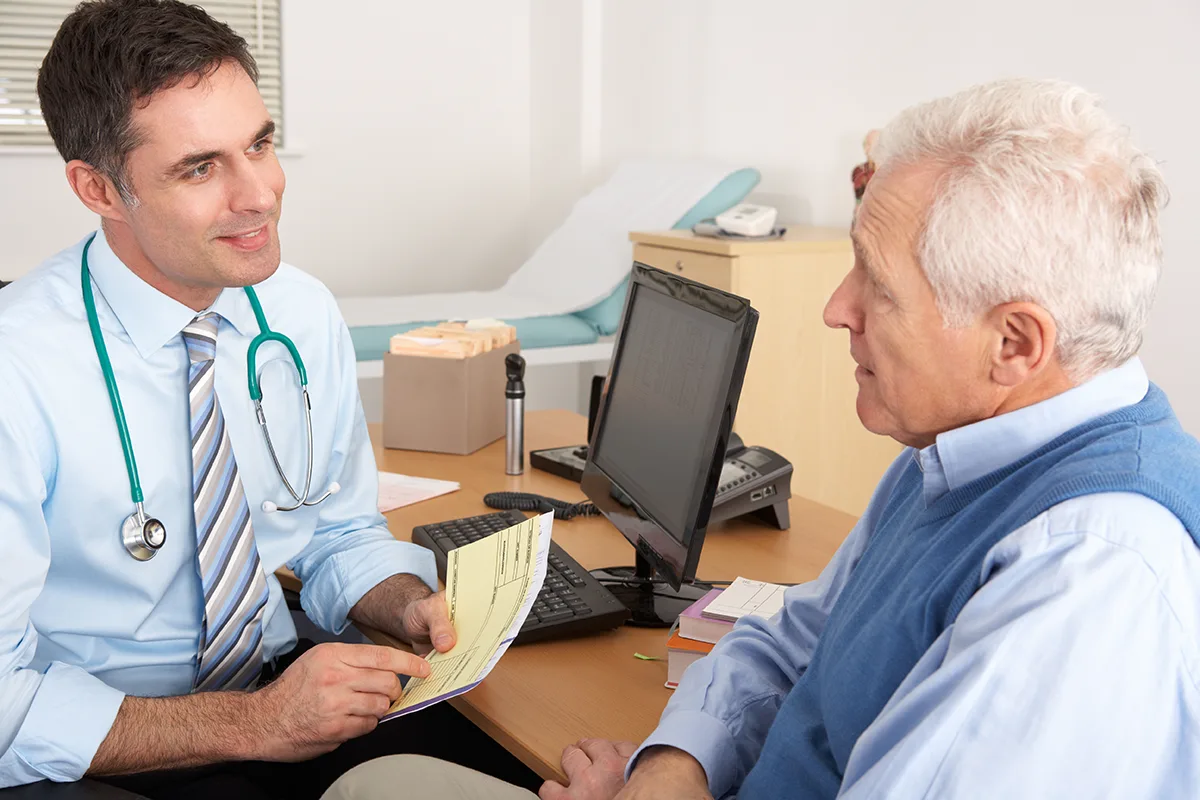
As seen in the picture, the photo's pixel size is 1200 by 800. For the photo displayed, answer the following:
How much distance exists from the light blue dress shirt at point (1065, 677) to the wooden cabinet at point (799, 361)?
254 centimetres

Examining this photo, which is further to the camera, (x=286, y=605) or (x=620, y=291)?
(x=620, y=291)

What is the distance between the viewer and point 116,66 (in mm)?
1509

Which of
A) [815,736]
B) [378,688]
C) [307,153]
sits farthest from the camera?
[307,153]

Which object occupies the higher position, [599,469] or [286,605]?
[599,469]

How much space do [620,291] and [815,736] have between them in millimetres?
3429

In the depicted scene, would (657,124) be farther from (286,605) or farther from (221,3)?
(286,605)

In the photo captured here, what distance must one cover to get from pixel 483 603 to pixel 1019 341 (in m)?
0.77

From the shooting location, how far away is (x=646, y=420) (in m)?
1.70

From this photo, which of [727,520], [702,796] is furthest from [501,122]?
[702,796]

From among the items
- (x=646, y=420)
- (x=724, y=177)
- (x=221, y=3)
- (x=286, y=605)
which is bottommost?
(x=286, y=605)

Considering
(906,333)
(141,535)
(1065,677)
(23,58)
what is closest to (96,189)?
(141,535)

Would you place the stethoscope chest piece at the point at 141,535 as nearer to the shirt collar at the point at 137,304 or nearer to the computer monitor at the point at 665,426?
the shirt collar at the point at 137,304

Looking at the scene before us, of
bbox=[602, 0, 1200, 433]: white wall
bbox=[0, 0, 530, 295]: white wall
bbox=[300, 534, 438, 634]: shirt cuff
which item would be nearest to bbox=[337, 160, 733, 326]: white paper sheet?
bbox=[602, 0, 1200, 433]: white wall

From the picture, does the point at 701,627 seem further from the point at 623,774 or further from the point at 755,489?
the point at 755,489
